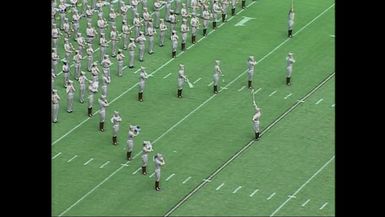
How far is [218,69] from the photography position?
60.5m

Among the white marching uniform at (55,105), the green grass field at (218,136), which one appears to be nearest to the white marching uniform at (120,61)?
the green grass field at (218,136)

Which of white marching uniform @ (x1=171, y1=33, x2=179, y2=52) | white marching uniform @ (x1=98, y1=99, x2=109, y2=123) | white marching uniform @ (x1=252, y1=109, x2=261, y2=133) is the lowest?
white marching uniform @ (x1=171, y1=33, x2=179, y2=52)

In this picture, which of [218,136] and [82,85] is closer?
[218,136]

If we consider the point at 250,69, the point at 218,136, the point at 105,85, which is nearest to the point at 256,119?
the point at 218,136

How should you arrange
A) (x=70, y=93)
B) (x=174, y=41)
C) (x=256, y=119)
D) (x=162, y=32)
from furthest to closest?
(x=162, y=32) → (x=174, y=41) → (x=70, y=93) → (x=256, y=119)

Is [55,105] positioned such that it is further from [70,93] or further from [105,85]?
[105,85]

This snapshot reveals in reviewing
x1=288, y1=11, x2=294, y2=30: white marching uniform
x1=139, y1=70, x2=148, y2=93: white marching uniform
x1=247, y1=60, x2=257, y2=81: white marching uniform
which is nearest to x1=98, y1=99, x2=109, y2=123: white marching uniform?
x1=139, y1=70, x2=148, y2=93: white marching uniform

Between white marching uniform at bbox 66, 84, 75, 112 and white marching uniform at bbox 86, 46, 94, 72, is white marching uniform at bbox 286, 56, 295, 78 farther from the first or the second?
white marching uniform at bbox 66, 84, 75, 112

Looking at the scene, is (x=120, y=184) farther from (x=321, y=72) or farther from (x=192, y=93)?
(x=321, y=72)

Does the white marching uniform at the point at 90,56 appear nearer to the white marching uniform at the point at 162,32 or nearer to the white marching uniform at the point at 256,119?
the white marching uniform at the point at 162,32

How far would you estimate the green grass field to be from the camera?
51156mm

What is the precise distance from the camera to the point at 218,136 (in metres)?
56.8

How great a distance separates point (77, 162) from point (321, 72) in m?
13.6
